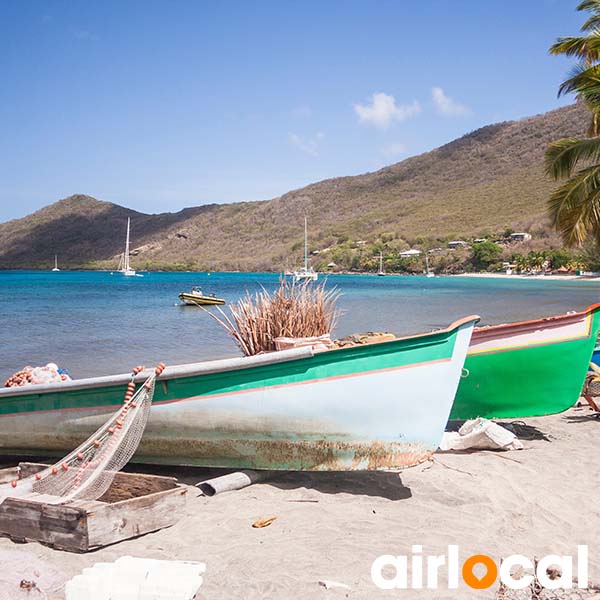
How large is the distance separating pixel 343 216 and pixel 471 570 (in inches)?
5712

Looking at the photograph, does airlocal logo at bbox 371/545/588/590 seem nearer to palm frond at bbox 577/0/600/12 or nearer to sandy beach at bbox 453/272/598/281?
palm frond at bbox 577/0/600/12

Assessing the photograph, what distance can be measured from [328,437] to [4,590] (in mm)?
2688

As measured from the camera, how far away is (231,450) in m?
5.90

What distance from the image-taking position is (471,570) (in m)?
4.24

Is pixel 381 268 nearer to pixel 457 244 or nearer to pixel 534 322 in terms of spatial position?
pixel 457 244

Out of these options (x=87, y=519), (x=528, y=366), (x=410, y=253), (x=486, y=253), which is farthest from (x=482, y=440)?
(x=410, y=253)

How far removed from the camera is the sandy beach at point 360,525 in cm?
416

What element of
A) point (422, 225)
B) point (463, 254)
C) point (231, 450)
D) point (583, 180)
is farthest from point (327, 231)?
point (231, 450)

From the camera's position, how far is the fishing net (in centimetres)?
511

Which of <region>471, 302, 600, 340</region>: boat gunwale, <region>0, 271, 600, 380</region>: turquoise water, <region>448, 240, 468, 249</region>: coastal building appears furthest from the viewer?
<region>448, 240, 468, 249</region>: coastal building

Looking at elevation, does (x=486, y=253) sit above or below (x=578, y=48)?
below

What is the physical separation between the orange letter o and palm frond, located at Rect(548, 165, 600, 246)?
11168 mm

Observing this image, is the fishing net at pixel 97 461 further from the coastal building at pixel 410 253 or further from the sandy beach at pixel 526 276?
the coastal building at pixel 410 253

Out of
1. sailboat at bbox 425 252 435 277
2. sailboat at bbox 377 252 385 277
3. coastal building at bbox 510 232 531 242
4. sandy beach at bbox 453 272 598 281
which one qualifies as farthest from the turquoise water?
sailboat at bbox 377 252 385 277
